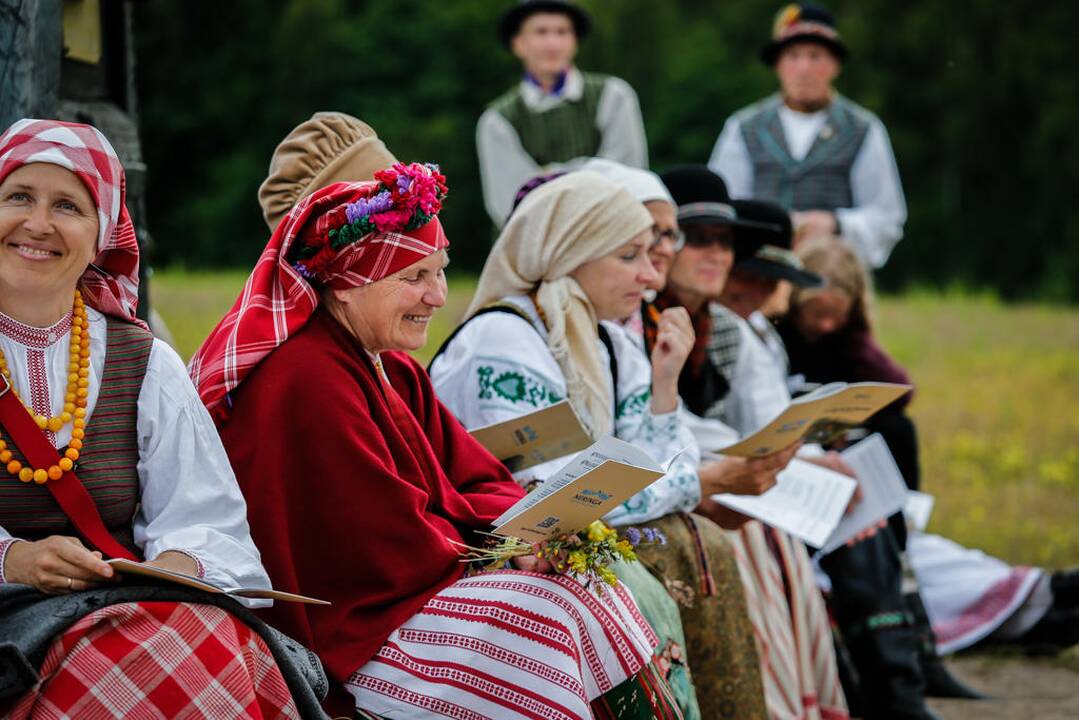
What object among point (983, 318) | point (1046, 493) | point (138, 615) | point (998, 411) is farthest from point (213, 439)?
point (983, 318)

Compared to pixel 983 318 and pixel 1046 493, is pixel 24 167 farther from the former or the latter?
pixel 983 318

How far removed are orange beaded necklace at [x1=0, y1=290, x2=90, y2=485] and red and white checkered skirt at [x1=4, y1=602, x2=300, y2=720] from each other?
31 cm

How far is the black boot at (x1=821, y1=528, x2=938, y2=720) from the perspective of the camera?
15.7ft

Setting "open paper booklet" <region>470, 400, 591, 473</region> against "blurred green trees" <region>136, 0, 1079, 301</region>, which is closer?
"open paper booklet" <region>470, 400, 591, 473</region>

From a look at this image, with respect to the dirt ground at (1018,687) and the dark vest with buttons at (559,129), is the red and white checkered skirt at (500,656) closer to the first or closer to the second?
the dirt ground at (1018,687)

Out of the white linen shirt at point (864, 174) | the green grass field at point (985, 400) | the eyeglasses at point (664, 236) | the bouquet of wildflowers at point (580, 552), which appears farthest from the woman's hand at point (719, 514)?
the white linen shirt at point (864, 174)

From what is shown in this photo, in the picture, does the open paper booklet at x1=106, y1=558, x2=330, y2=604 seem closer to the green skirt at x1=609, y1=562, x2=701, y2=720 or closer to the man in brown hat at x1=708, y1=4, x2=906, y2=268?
the green skirt at x1=609, y1=562, x2=701, y2=720

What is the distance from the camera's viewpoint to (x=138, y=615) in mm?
2439

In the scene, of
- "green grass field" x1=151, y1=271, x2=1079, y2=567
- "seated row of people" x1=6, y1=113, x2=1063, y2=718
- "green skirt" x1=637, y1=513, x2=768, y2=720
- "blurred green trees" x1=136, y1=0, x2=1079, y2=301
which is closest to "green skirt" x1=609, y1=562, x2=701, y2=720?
"seated row of people" x1=6, y1=113, x2=1063, y2=718

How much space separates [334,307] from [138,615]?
954mm

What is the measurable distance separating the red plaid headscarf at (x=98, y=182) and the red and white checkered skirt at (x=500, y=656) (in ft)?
2.92

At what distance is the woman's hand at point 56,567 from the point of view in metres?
2.46

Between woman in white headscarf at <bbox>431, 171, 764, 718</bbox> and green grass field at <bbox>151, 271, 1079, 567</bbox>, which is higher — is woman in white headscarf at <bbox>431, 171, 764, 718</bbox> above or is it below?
above

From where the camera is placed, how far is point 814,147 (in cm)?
716
